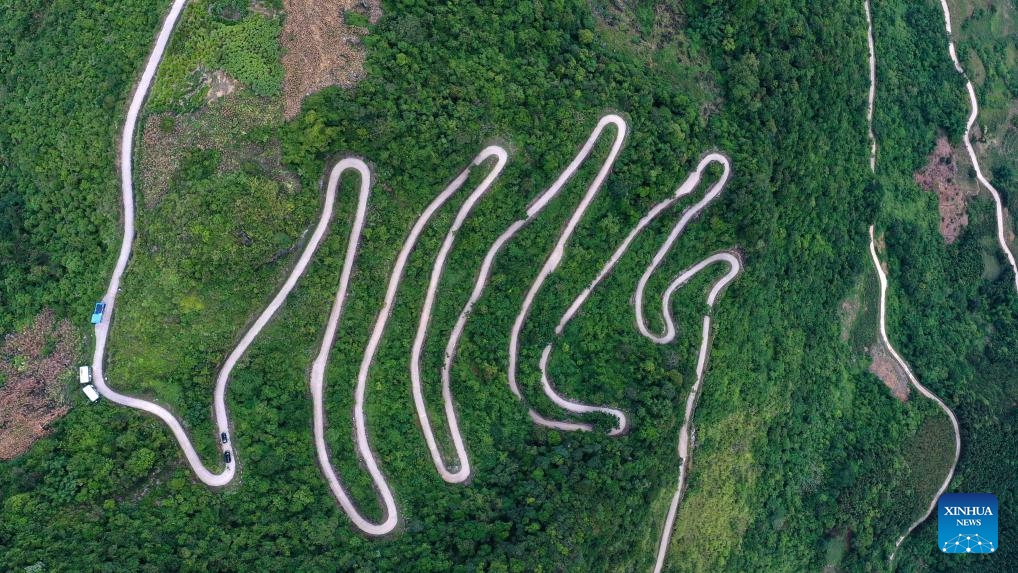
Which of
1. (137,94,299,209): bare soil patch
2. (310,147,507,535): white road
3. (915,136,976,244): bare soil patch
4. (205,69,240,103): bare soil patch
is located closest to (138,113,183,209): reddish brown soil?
(137,94,299,209): bare soil patch

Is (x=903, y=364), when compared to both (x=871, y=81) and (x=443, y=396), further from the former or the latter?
(x=443, y=396)

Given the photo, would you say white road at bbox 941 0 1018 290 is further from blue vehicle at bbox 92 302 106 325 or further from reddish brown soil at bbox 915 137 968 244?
blue vehicle at bbox 92 302 106 325

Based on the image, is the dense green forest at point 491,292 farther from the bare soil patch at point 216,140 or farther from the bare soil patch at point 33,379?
the bare soil patch at point 33,379

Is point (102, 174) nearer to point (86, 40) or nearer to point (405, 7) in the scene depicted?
point (86, 40)

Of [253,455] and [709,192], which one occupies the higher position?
[709,192]

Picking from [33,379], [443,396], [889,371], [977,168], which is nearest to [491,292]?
[443,396]

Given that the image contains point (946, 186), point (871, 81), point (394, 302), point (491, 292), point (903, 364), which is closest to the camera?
point (394, 302)

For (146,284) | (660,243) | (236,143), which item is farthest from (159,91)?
(660,243)
